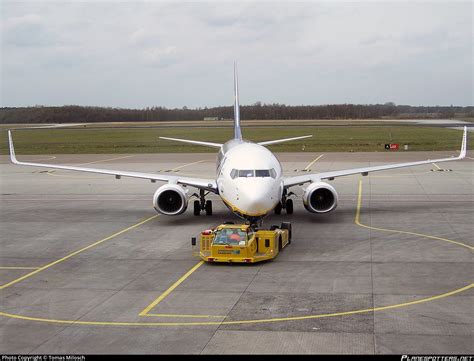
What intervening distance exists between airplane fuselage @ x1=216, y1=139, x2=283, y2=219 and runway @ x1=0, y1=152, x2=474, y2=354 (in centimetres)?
221

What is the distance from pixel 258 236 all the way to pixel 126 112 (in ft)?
459

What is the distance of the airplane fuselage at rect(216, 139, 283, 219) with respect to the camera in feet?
86.4

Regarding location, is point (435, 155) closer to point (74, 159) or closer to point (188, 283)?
point (74, 159)

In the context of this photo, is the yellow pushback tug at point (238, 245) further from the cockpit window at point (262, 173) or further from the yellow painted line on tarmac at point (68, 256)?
the yellow painted line on tarmac at point (68, 256)

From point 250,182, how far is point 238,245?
4.43m

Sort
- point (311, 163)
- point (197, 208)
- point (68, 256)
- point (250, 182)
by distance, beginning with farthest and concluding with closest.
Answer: point (311, 163), point (197, 208), point (250, 182), point (68, 256)

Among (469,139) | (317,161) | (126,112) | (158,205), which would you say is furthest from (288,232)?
(126,112)

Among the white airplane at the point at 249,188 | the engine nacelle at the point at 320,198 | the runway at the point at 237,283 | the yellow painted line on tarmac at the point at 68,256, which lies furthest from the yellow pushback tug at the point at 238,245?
the engine nacelle at the point at 320,198

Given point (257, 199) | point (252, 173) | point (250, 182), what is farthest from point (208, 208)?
point (257, 199)


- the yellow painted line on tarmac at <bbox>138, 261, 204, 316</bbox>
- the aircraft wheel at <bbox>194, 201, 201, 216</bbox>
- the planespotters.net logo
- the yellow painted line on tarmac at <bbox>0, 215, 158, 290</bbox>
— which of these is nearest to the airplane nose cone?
the yellow painted line on tarmac at <bbox>138, 261, 204, 316</bbox>

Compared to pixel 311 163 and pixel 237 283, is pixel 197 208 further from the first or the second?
pixel 311 163

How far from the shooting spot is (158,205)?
31766mm

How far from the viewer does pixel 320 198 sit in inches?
1265

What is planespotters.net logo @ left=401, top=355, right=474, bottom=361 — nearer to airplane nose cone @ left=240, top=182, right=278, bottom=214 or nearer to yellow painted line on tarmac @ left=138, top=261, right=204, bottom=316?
yellow painted line on tarmac @ left=138, top=261, right=204, bottom=316
